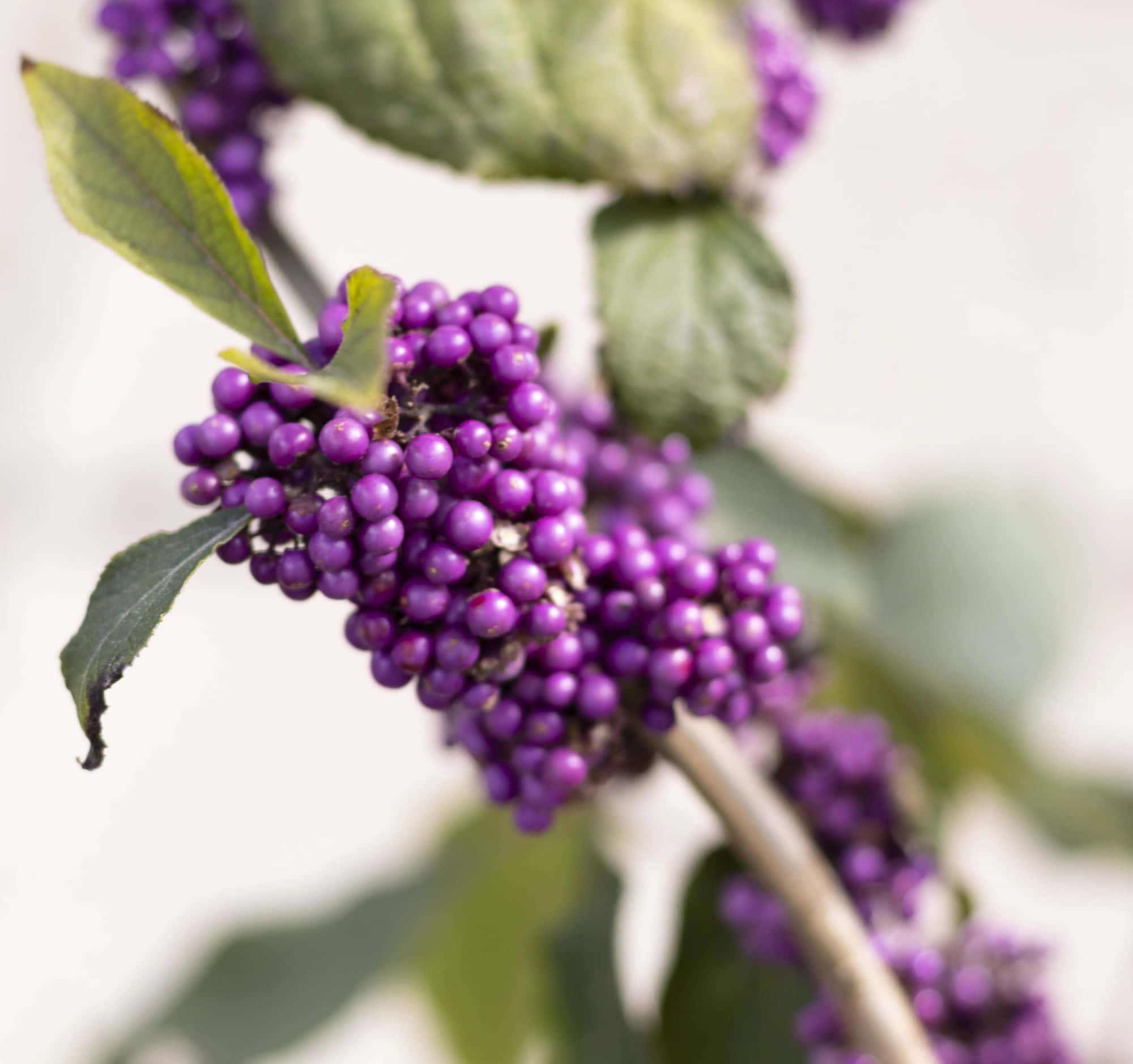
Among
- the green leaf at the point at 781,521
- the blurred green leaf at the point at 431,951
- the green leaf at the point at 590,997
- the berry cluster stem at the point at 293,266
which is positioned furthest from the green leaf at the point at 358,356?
the blurred green leaf at the point at 431,951

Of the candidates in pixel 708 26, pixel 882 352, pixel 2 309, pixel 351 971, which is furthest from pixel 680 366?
pixel 2 309

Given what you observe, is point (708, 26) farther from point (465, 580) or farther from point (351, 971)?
point (351, 971)

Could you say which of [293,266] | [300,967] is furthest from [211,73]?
[300,967]

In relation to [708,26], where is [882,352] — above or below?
below

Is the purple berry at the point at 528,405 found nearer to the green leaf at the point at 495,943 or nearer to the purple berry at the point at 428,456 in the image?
the purple berry at the point at 428,456

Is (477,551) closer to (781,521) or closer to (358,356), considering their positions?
(358,356)

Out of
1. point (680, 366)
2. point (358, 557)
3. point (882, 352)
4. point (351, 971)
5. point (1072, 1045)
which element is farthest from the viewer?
point (882, 352)
